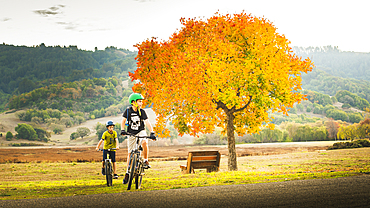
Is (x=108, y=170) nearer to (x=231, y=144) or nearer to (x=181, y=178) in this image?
(x=181, y=178)

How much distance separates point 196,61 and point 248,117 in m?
5.73

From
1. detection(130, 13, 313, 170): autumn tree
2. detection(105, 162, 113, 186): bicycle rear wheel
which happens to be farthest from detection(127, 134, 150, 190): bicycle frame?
detection(130, 13, 313, 170): autumn tree

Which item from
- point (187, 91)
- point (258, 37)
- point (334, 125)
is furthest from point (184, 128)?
point (334, 125)

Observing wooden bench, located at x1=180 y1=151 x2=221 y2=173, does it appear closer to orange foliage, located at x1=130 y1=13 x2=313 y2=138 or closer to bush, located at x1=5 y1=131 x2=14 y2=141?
orange foliage, located at x1=130 y1=13 x2=313 y2=138

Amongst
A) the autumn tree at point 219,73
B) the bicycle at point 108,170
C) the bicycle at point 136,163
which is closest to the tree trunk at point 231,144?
the autumn tree at point 219,73

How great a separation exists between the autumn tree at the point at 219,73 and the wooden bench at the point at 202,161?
3097 millimetres

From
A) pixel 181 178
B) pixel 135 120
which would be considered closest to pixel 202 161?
pixel 181 178

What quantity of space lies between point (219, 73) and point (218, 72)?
8 centimetres

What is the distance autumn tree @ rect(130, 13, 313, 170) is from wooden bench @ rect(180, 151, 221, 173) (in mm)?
3097

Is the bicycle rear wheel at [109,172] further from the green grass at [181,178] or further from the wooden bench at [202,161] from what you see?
the wooden bench at [202,161]

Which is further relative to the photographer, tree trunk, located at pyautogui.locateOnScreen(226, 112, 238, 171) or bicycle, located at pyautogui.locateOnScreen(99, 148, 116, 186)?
tree trunk, located at pyautogui.locateOnScreen(226, 112, 238, 171)

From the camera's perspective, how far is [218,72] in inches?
690

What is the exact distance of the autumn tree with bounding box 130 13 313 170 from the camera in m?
17.6

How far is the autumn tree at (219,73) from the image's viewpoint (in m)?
17.6
